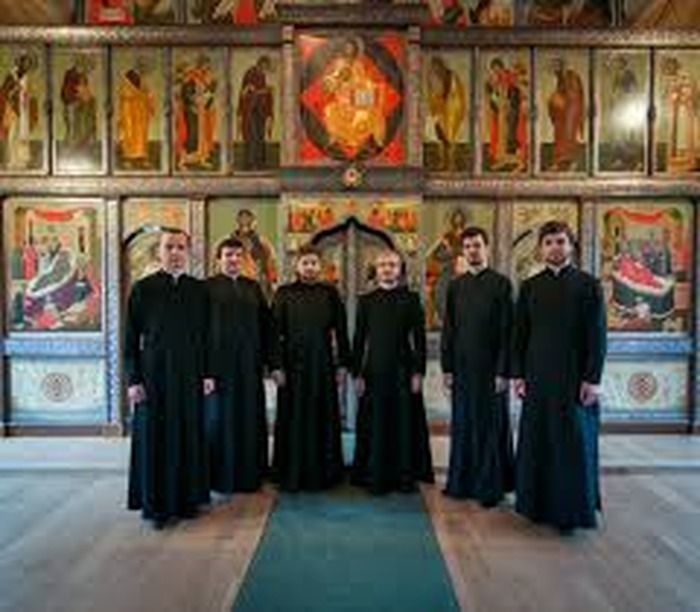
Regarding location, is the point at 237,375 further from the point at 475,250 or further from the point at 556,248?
the point at 556,248

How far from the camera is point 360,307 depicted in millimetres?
6422

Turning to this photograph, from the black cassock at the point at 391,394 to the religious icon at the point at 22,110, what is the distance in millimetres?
5010

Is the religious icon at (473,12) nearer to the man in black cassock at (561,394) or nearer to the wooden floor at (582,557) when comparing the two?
the man in black cassock at (561,394)

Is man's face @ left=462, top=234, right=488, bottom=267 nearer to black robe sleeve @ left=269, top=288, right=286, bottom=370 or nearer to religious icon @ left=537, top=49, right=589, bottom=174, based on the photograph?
black robe sleeve @ left=269, top=288, right=286, bottom=370

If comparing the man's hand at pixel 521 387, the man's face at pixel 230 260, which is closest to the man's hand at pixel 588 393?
the man's hand at pixel 521 387

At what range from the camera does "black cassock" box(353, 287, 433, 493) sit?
245 inches

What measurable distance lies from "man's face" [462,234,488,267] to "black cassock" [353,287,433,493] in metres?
0.69

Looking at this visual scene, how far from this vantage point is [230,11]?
960 cm

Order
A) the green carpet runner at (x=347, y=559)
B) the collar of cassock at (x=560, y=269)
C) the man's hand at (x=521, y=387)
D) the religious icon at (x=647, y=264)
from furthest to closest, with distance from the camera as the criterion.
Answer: the religious icon at (x=647, y=264), the man's hand at (x=521, y=387), the collar of cassock at (x=560, y=269), the green carpet runner at (x=347, y=559)

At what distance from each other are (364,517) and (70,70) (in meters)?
6.53

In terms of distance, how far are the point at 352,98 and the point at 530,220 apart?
2629mm

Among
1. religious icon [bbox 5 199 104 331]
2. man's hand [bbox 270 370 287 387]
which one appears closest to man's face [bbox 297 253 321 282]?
man's hand [bbox 270 370 287 387]

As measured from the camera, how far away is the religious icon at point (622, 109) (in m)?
8.92

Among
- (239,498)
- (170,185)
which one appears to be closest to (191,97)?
(170,185)
